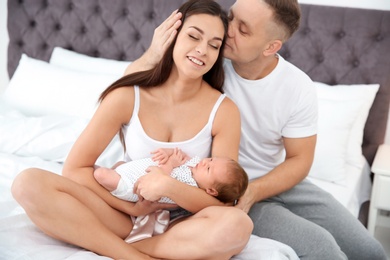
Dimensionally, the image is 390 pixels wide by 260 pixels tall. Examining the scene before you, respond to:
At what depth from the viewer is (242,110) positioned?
1973 mm

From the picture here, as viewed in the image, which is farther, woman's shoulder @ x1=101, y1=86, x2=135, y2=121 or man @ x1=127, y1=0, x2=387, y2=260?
man @ x1=127, y1=0, x2=387, y2=260

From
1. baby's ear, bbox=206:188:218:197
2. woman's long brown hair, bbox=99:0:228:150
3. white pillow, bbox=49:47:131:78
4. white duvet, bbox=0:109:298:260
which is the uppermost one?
woman's long brown hair, bbox=99:0:228:150

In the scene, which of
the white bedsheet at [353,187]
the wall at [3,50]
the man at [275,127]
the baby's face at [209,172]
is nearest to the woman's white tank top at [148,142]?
the baby's face at [209,172]

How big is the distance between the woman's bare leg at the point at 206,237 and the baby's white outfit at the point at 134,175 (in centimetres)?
12

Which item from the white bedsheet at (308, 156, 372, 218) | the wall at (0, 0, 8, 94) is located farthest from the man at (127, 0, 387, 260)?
the wall at (0, 0, 8, 94)

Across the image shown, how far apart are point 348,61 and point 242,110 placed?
921mm

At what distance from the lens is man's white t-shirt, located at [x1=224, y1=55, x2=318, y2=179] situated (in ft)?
6.44

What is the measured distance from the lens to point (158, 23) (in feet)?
9.54

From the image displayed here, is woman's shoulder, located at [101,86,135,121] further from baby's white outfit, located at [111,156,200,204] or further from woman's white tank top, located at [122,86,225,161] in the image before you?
baby's white outfit, located at [111,156,200,204]

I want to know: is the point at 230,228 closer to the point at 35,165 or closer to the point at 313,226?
the point at 313,226

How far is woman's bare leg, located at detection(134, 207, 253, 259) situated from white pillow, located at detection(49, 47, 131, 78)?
4.75ft

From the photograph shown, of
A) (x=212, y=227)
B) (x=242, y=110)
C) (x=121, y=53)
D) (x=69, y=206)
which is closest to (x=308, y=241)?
(x=212, y=227)

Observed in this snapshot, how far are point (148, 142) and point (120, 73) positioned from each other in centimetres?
124

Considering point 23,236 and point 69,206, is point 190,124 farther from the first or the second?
point 23,236
